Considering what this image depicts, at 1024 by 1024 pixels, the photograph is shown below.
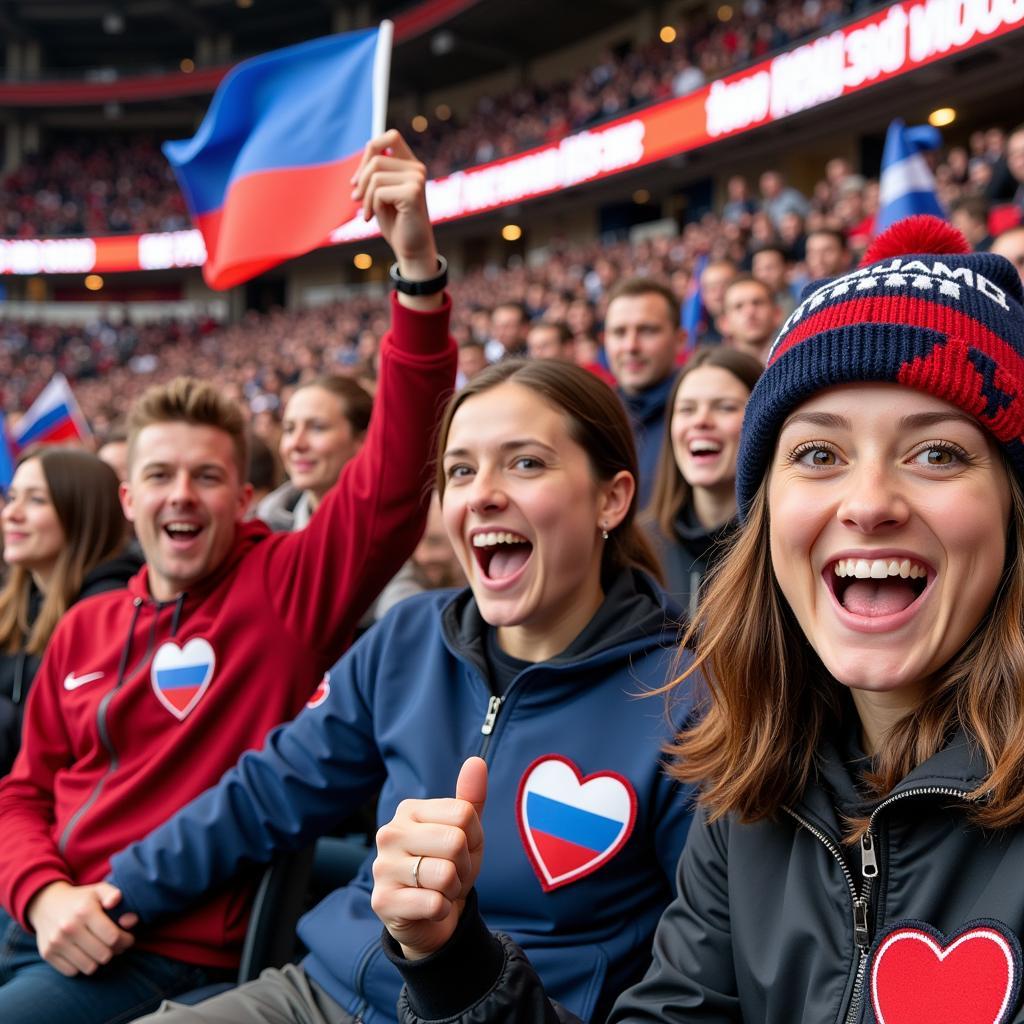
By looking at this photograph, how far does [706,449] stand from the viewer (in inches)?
129

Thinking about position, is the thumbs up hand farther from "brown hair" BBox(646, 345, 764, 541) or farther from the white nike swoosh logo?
"brown hair" BBox(646, 345, 764, 541)

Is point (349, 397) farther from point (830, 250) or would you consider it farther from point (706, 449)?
point (830, 250)

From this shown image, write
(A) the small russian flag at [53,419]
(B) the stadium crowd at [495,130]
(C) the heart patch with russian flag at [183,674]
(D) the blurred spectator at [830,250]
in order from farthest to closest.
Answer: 1. (B) the stadium crowd at [495,130]
2. (A) the small russian flag at [53,419]
3. (D) the blurred spectator at [830,250]
4. (C) the heart patch with russian flag at [183,674]

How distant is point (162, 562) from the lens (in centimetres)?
249

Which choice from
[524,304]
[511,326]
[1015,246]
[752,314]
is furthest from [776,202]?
[1015,246]

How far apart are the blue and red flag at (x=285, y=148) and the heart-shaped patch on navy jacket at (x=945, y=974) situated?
7.78 ft

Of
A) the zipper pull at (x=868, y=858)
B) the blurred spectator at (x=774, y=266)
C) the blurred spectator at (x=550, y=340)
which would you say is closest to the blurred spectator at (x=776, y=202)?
the blurred spectator at (x=774, y=266)

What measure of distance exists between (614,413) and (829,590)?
2.75ft

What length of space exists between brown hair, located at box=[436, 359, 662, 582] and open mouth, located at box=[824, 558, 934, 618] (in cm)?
75

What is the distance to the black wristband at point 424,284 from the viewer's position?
2.29 m

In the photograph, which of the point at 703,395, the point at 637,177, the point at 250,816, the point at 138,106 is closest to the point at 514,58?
the point at 637,177

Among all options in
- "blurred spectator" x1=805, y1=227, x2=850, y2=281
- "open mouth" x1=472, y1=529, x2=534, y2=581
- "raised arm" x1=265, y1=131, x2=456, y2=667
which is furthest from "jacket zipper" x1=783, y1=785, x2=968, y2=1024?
"blurred spectator" x1=805, y1=227, x2=850, y2=281

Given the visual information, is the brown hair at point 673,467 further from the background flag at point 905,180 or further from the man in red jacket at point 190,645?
the background flag at point 905,180

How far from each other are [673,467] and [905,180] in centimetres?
193
